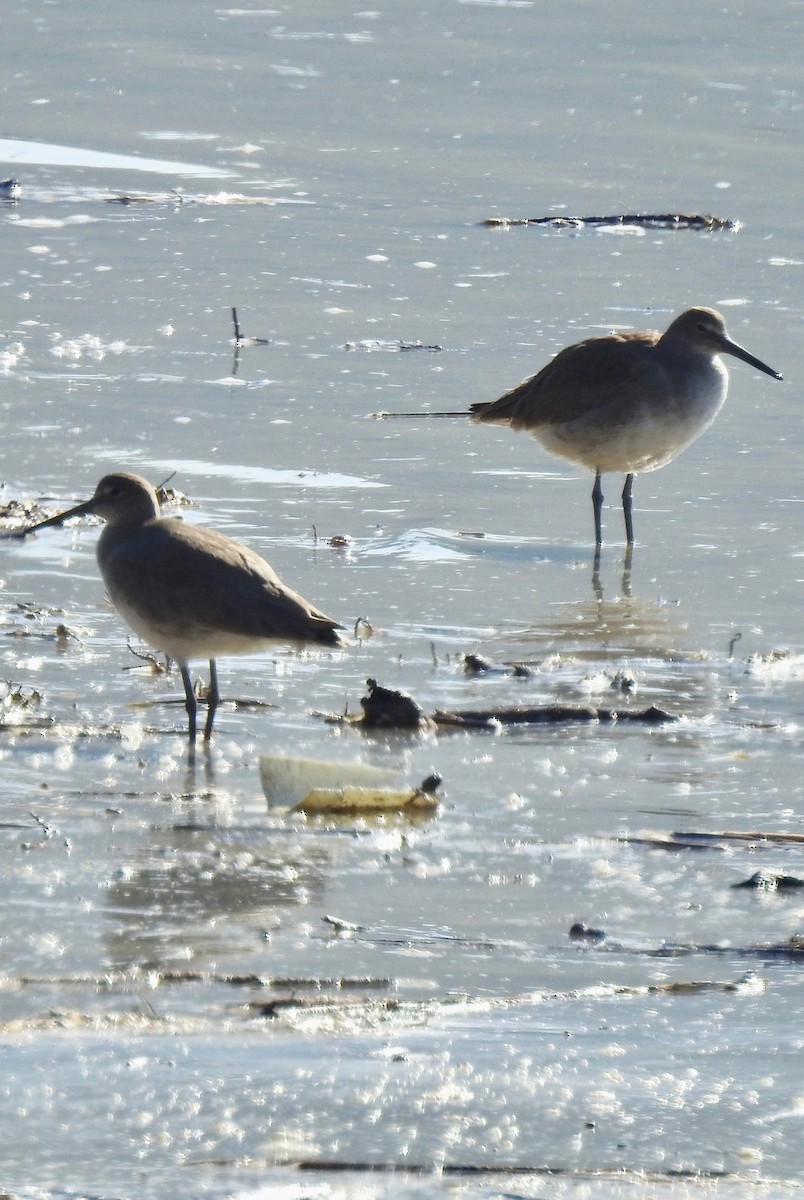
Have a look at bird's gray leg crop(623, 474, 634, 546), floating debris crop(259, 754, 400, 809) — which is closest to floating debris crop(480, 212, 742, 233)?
bird's gray leg crop(623, 474, 634, 546)

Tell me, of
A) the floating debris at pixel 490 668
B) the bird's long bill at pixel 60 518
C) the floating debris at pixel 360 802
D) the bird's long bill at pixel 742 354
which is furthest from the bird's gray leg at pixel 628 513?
the floating debris at pixel 360 802

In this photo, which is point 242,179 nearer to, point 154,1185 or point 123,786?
point 123,786

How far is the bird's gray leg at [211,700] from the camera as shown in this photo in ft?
19.5

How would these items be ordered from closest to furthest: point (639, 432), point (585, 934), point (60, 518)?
point (585, 934)
point (60, 518)
point (639, 432)

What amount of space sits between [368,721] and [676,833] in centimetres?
128

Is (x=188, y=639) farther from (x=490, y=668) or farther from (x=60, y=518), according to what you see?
(x=60, y=518)

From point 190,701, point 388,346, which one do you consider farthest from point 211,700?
point 388,346

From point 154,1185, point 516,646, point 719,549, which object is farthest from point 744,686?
point 154,1185

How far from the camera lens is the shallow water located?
11.4 feet

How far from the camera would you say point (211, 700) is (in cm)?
613

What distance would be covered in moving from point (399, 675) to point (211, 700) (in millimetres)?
768

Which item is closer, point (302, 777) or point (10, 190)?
point (302, 777)

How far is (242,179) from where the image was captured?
15.7 m

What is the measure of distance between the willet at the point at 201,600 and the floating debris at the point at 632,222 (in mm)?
8466
